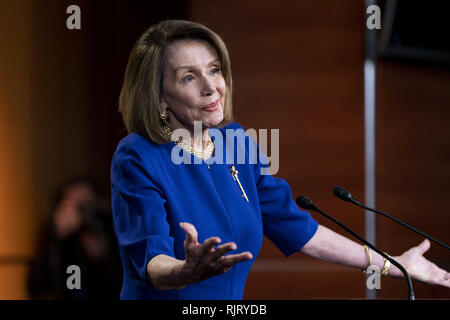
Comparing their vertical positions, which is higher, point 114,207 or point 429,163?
point 114,207

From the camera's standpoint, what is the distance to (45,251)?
301 cm

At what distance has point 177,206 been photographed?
1.32 m

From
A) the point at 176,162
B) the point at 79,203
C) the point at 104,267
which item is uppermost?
the point at 176,162

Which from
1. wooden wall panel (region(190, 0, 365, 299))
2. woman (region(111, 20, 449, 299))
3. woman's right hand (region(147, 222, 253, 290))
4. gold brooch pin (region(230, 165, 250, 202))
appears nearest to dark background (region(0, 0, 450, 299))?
wooden wall panel (region(190, 0, 365, 299))

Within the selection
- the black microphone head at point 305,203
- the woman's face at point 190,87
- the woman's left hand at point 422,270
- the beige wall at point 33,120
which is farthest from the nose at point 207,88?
the beige wall at point 33,120

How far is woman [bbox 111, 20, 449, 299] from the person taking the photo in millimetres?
1291

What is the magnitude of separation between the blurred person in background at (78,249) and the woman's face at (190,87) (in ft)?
5.28

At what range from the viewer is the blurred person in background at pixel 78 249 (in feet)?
9.42

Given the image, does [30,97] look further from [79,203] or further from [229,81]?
[229,81]

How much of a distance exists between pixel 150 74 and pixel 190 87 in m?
0.10

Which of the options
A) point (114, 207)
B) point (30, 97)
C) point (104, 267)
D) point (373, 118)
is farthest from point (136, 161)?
point (30, 97)

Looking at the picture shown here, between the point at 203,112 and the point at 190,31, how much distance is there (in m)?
0.20

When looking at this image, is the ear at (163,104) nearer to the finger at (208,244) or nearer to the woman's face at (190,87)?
the woman's face at (190,87)
